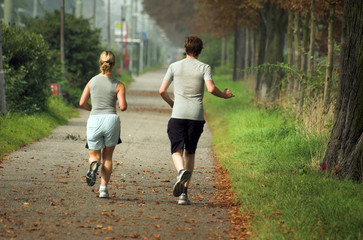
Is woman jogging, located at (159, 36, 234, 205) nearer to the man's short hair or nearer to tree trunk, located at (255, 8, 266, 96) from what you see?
the man's short hair

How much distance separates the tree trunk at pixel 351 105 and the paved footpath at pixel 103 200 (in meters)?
1.71

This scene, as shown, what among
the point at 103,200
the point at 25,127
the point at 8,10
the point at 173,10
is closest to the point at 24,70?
the point at 25,127

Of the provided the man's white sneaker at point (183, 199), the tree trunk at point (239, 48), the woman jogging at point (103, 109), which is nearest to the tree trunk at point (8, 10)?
the woman jogging at point (103, 109)

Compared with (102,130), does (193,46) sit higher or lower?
higher

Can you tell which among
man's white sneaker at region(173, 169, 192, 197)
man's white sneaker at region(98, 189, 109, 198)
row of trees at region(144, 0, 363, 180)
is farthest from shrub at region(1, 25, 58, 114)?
man's white sneaker at region(173, 169, 192, 197)

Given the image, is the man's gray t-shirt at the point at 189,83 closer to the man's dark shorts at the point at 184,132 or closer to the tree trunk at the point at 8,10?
the man's dark shorts at the point at 184,132

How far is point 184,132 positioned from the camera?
297 inches

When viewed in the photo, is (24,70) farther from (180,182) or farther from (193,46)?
(180,182)

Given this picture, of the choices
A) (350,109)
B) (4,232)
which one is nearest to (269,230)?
(4,232)

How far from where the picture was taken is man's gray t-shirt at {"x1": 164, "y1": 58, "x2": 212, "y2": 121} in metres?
7.39

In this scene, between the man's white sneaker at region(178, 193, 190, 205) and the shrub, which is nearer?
the man's white sneaker at region(178, 193, 190, 205)

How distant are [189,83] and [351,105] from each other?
7.61 ft

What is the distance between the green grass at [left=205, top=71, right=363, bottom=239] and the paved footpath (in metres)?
0.39

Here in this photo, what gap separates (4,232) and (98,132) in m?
1.97
